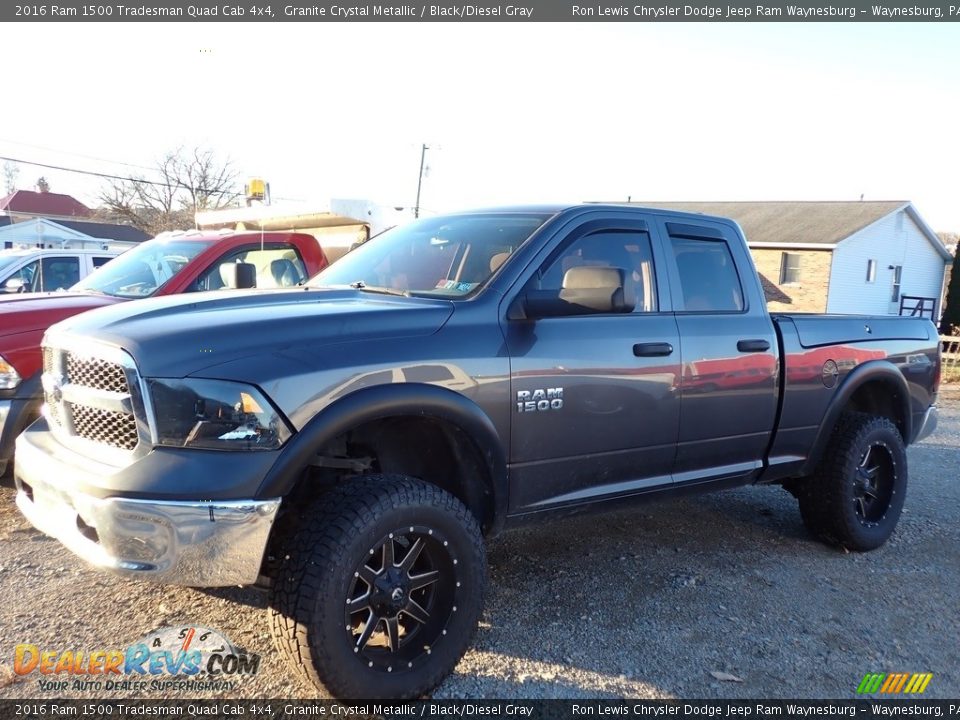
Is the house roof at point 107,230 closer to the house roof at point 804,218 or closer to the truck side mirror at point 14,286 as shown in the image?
the house roof at point 804,218

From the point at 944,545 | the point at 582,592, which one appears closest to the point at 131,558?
the point at 582,592

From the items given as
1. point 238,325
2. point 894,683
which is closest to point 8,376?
point 238,325

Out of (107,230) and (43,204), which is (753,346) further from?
(43,204)

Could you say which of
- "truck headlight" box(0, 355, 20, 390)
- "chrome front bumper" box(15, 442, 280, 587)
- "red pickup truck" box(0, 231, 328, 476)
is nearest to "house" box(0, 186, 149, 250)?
"red pickup truck" box(0, 231, 328, 476)

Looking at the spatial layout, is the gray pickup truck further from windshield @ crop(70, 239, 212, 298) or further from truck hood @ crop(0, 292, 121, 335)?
windshield @ crop(70, 239, 212, 298)

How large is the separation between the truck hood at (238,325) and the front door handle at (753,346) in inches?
71.0

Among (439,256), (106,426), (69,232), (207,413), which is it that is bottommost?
(69,232)

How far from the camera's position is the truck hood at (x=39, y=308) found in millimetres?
4777

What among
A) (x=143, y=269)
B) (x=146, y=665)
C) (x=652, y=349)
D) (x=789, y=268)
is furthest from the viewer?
(x=789, y=268)

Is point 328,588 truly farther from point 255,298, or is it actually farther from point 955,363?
point 955,363

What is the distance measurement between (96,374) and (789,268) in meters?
29.5

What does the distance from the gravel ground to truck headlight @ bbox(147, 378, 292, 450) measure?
105 cm

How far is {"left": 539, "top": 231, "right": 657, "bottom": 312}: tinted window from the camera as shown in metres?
3.79

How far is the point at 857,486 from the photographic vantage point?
4.91 m
